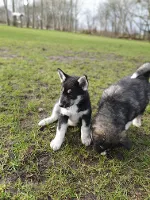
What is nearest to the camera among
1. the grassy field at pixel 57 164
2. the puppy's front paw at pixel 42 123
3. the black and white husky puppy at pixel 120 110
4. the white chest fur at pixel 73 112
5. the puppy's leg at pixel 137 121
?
the grassy field at pixel 57 164

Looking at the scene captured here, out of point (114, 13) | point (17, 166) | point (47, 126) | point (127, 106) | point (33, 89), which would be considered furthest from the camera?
point (114, 13)

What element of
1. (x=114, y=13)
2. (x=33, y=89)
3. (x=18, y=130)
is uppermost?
(x=114, y=13)

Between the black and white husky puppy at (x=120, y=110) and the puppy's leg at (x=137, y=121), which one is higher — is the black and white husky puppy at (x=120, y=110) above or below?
above

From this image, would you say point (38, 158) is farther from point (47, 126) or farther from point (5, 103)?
point (5, 103)

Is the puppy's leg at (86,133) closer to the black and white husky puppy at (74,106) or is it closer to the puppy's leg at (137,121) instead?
the black and white husky puppy at (74,106)

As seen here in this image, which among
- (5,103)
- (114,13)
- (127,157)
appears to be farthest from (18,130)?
(114,13)

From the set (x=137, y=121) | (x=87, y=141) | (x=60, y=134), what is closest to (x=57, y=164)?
(x=60, y=134)

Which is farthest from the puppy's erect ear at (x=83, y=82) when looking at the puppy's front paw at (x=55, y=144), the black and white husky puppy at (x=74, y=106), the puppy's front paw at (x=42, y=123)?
the puppy's front paw at (x=42, y=123)

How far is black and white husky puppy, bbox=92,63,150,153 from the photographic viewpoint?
103 inches

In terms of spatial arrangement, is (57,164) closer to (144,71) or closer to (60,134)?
(60,134)

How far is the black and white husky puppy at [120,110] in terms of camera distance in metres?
2.60

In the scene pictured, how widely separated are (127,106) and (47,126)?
1.50m

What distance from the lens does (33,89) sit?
16.7 feet

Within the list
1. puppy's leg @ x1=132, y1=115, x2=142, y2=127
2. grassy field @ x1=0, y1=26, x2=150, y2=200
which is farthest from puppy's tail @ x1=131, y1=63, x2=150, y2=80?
grassy field @ x1=0, y1=26, x2=150, y2=200
